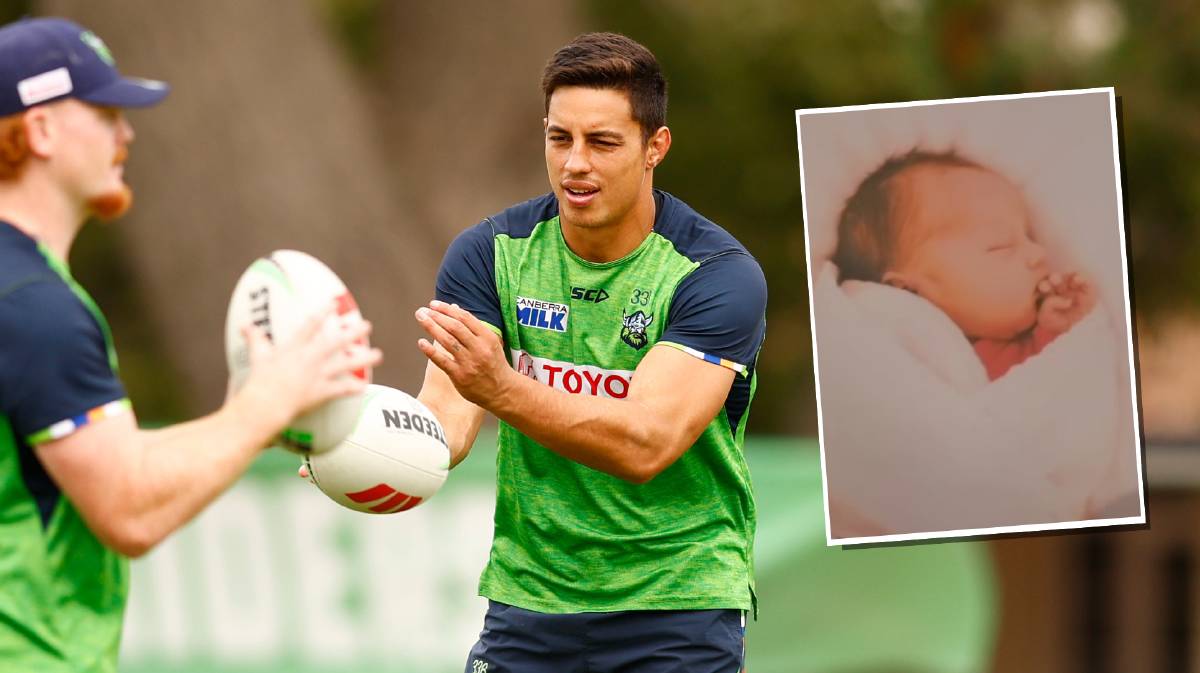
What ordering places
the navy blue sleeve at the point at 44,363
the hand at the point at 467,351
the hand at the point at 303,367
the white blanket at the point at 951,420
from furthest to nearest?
the white blanket at the point at 951,420, the hand at the point at 467,351, the hand at the point at 303,367, the navy blue sleeve at the point at 44,363

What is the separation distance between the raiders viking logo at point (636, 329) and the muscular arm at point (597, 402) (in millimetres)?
87

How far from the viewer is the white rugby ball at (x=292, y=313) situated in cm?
407

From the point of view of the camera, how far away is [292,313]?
406cm

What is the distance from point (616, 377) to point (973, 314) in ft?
3.96

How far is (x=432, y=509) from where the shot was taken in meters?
9.93

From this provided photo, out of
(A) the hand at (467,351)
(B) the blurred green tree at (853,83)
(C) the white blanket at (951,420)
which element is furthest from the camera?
(B) the blurred green tree at (853,83)

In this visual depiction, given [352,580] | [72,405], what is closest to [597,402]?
[72,405]

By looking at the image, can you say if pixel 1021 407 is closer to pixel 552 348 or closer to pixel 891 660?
pixel 552 348

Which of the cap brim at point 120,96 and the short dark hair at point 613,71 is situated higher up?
the short dark hair at point 613,71

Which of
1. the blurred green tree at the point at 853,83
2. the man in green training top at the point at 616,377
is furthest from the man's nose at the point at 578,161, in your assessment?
the blurred green tree at the point at 853,83

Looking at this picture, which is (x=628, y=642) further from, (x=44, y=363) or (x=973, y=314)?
(x=44, y=363)

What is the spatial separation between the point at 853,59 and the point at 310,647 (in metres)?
8.50

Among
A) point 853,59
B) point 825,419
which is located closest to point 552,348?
point 825,419

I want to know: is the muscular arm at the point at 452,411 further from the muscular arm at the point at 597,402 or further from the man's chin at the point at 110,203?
the man's chin at the point at 110,203
